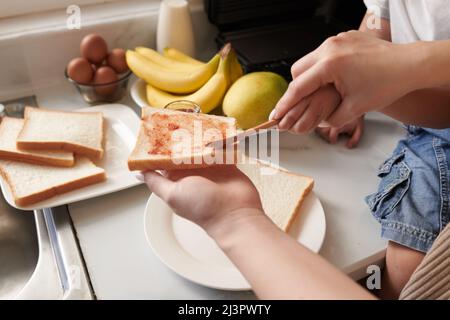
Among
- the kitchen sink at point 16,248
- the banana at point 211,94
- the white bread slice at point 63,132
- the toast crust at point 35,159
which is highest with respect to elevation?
the banana at point 211,94

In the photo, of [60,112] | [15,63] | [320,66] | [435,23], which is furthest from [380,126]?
[15,63]

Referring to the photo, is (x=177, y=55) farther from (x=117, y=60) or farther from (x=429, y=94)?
(x=429, y=94)

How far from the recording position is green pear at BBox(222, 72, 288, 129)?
99 centimetres

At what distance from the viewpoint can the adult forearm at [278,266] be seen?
50 cm

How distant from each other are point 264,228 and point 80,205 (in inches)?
18.1

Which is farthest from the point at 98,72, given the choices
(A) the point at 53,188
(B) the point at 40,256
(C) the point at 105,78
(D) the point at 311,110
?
(D) the point at 311,110

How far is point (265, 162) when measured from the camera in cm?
94

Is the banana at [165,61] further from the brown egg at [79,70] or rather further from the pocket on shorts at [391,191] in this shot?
the pocket on shorts at [391,191]

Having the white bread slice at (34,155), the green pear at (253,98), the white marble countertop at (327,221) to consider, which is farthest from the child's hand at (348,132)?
the white bread slice at (34,155)

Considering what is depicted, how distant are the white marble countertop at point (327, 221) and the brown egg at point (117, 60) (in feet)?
0.54

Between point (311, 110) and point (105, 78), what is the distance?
62cm

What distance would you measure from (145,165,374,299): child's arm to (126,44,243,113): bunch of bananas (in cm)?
41

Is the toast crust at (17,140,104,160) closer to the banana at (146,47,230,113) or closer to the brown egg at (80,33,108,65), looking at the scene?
the banana at (146,47,230,113)

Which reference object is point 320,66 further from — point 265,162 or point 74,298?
point 74,298
